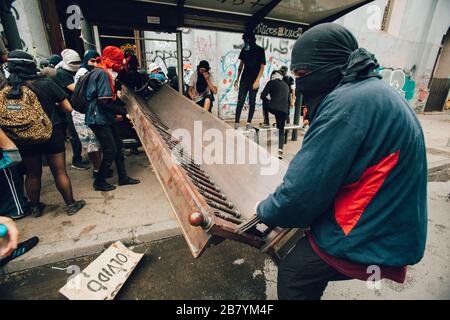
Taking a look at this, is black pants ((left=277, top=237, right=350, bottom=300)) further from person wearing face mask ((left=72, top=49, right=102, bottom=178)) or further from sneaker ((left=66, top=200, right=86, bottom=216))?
person wearing face mask ((left=72, top=49, right=102, bottom=178))

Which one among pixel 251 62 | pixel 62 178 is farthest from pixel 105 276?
pixel 251 62

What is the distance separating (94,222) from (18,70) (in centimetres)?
195

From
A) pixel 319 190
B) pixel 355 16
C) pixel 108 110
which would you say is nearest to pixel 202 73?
pixel 108 110

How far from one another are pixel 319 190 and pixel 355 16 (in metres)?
13.3

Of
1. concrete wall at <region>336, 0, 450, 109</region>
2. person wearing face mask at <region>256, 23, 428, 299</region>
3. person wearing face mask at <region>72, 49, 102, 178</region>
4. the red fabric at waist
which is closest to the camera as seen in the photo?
person wearing face mask at <region>256, 23, 428, 299</region>

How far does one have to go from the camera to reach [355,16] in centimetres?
1095

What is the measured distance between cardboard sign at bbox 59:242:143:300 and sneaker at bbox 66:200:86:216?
1063 mm

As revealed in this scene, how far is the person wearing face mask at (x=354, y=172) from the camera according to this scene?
3.43ft

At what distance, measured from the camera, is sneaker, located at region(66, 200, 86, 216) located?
3147mm

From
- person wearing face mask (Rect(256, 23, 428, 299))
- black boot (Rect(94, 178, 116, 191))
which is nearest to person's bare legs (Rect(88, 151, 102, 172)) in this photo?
black boot (Rect(94, 178, 116, 191))

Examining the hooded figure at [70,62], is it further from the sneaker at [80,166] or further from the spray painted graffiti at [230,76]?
the spray painted graffiti at [230,76]

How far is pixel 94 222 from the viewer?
9.89 ft

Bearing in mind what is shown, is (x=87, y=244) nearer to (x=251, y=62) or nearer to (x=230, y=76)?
(x=251, y=62)
